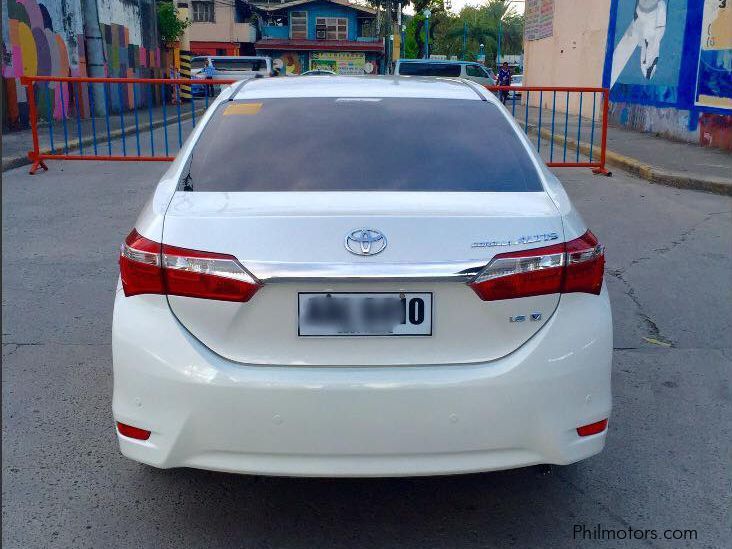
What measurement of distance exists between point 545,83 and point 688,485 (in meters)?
28.2

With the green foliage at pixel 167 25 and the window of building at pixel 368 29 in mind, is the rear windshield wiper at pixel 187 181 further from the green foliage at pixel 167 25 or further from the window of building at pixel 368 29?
the window of building at pixel 368 29

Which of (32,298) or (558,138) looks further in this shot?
(558,138)

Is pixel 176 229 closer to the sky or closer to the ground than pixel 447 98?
closer to the ground

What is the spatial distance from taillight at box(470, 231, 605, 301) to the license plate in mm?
197

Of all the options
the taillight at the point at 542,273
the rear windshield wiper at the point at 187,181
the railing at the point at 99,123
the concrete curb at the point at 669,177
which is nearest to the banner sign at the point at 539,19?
the railing at the point at 99,123

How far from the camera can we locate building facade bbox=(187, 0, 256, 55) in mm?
62688

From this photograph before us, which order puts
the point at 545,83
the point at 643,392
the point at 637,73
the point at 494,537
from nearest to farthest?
the point at 494,537 < the point at 643,392 < the point at 637,73 < the point at 545,83

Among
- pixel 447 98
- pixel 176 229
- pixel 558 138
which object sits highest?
pixel 447 98

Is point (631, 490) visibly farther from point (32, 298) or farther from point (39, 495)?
point (32, 298)

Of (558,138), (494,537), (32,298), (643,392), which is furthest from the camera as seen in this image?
(558,138)

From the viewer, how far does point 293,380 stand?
259 centimetres

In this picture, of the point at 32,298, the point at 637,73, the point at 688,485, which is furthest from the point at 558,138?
the point at 688,485

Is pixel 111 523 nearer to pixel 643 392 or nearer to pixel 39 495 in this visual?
pixel 39 495

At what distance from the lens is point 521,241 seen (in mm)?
2688
